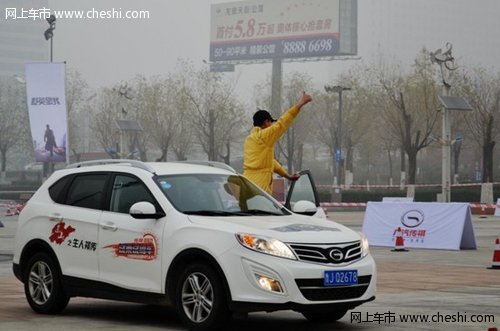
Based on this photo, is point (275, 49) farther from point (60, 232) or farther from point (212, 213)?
point (212, 213)

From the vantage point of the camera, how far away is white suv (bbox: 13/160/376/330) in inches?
344

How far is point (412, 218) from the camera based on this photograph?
2202cm

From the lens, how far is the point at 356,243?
926 centimetres

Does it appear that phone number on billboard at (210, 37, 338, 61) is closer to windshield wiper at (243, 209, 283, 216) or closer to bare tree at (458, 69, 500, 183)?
bare tree at (458, 69, 500, 183)

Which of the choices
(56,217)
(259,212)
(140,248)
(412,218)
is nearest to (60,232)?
(56,217)

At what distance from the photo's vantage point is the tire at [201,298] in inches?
345

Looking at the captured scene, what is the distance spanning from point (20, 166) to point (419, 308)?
111155mm

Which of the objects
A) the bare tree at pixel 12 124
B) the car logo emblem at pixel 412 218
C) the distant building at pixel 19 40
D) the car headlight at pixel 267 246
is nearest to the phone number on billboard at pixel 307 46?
the bare tree at pixel 12 124

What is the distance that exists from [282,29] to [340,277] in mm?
98555

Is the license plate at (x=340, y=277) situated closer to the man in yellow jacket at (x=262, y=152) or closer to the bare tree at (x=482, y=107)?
the man in yellow jacket at (x=262, y=152)

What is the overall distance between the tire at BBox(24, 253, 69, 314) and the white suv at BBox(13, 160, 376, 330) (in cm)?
1

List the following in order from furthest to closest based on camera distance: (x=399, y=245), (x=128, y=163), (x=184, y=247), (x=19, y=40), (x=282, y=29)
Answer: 1. (x=19, y=40)
2. (x=282, y=29)
3. (x=399, y=245)
4. (x=128, y=163)
5. (x=184, y=247)

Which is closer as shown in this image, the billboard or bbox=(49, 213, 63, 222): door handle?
bbox=(49, 213, 63, 222): door handle

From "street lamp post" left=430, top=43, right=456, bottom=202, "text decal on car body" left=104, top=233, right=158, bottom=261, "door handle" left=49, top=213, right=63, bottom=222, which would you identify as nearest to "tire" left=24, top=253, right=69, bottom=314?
"door handle" left=49, top=213, right=63, bottom=222
